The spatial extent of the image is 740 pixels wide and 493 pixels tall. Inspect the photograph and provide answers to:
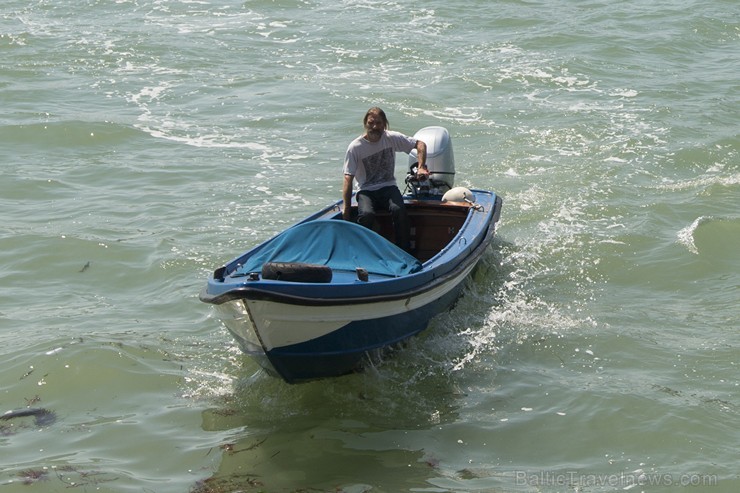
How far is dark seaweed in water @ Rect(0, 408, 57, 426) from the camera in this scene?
868cm

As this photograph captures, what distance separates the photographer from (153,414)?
28.8 feet

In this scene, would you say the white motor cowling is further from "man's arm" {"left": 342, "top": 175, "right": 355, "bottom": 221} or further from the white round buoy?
"man's arm" {"left": 342, "top": 175, "right": 355, "bottom": 221}

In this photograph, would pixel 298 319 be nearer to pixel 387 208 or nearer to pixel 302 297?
pixel 302 297

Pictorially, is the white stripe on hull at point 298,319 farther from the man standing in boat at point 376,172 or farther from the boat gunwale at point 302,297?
the man standing in boat at point 376,172

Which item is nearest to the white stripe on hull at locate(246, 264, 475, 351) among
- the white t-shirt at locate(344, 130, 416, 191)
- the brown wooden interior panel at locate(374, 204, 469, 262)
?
the white t-shirt at locate(344, 130, 416, 191)

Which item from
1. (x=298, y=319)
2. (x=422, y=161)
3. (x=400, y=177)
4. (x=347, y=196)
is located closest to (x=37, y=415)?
(x=298, y=319)

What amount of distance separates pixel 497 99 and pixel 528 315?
8.84 meters

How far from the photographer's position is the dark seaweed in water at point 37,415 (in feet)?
28.5

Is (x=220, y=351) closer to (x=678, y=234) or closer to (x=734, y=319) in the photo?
(x=734, y=319)

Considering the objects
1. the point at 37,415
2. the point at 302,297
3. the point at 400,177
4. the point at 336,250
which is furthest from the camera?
the point at 400,177

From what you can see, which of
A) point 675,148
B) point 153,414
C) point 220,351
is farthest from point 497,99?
point 153,414

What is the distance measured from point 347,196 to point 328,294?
256 cm

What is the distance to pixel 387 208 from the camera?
1092cm

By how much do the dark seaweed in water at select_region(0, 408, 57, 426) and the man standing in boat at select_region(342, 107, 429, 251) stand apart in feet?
11.2
